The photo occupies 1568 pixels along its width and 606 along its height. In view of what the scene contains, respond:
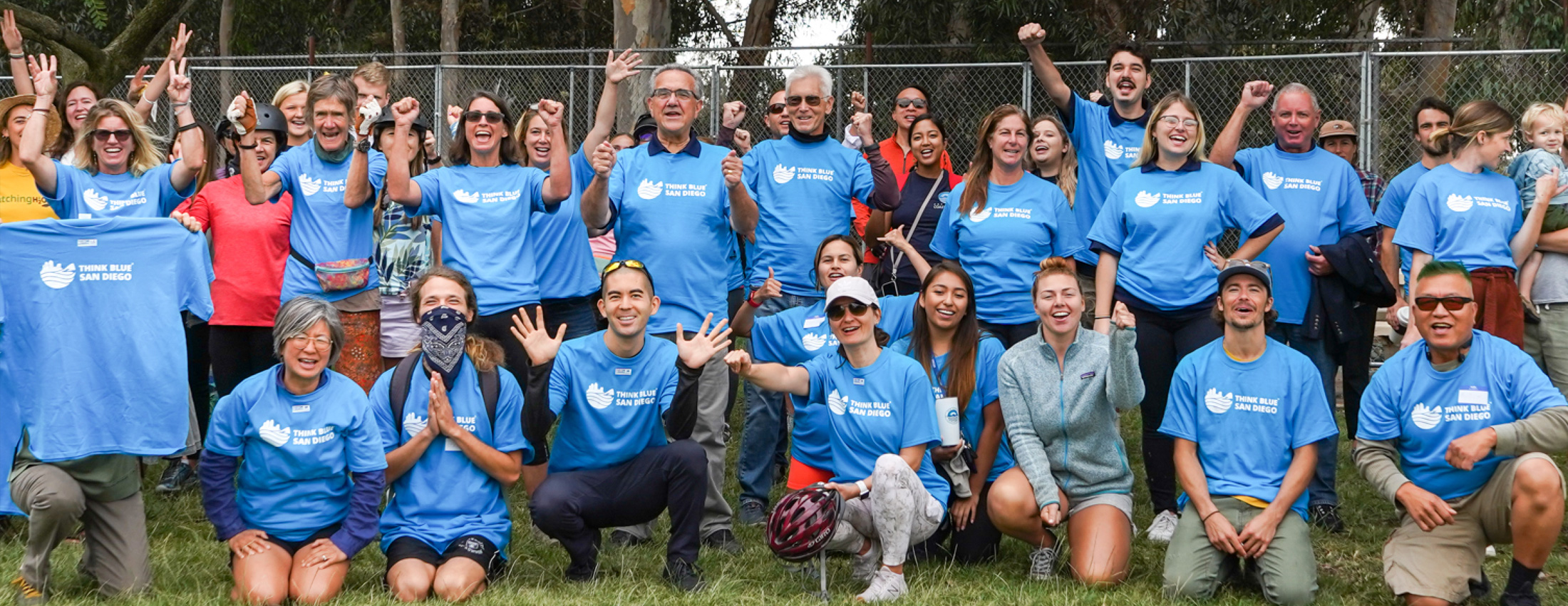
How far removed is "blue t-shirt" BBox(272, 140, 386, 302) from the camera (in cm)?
674

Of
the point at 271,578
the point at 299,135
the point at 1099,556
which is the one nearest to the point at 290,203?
the point at 299,135

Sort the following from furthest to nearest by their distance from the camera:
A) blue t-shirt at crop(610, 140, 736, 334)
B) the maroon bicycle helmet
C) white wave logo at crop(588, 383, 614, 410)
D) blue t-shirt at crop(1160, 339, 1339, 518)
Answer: blue t-shirt at crop(610, 140, 736, 334) < white wave logo at crop(588, 383, 614, 410) < blue t-shirt at crop(1160, 339, 1339, 518) < the maroon bicycle helmet

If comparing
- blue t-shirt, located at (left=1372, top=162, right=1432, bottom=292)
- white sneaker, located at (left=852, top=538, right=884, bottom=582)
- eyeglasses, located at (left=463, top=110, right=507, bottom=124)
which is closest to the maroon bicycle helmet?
white sneaker, located at (left=852, top=538, right=884, bottom=582)

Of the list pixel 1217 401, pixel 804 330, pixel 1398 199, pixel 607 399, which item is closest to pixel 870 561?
pixel 607 399

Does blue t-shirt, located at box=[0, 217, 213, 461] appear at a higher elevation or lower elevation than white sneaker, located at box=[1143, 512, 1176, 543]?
higher

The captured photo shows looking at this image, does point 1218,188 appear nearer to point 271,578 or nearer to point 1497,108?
point 1497,108

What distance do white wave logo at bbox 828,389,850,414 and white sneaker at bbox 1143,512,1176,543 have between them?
173 centimetres

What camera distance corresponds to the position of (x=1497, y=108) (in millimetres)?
6523

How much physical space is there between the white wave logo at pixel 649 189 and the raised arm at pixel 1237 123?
270 centimetres

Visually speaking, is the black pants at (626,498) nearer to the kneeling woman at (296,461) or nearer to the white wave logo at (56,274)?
the kneeling woman at (296,461)

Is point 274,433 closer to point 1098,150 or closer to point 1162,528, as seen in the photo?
point 1162,528

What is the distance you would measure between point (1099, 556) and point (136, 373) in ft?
12.8

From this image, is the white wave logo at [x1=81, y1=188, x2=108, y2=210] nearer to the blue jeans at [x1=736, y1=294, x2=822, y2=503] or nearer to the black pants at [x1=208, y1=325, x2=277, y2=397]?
the black pants at [x1=208, y1=325, x2=277, y2=397]

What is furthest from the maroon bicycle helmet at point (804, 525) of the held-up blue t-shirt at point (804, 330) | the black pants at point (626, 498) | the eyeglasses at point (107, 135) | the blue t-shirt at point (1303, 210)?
the eyeglasses at point (107, 135)
